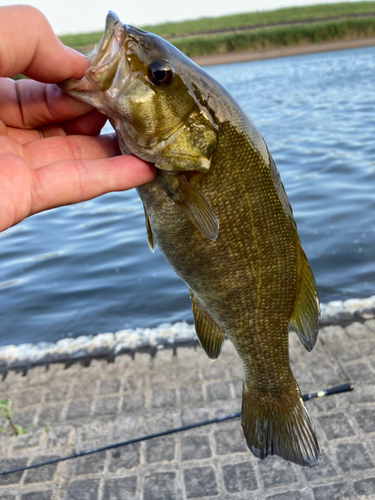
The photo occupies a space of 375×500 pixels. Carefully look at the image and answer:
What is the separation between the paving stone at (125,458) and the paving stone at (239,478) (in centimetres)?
68

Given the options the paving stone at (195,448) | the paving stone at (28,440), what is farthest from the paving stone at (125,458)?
the paving stone at (28,440)

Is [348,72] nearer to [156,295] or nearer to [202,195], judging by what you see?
[156,295]

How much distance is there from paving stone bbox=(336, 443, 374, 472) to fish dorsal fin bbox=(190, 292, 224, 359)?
154cm

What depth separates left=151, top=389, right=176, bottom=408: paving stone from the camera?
4.09 metres

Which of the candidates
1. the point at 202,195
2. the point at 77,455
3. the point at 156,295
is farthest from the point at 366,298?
the point at 202,195

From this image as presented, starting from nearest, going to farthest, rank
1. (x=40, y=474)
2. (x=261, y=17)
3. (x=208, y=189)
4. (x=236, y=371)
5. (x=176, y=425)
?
(x=208, y=189) → (x=40, y=474) → (x=176, y=425) → (x=236, y=371) → (x=261, y=17)

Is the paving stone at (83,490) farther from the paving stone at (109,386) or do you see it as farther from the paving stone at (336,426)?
the paving stone at (336,426)

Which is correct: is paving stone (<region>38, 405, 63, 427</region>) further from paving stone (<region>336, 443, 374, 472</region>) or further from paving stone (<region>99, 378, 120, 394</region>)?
paving stone (<region>336, 443, 374, 472</region>)

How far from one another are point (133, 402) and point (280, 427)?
2000mm

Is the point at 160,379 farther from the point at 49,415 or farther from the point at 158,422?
the point at 49,415

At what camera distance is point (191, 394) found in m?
4.18

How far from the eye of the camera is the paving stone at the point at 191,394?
13.4 feet

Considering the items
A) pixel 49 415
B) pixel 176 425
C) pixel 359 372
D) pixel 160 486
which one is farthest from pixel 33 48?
pixel 359 372

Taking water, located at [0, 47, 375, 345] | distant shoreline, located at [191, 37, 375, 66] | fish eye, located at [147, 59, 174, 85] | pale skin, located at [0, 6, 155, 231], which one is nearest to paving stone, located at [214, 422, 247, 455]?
water, located at [0, 47, 375, 345]
